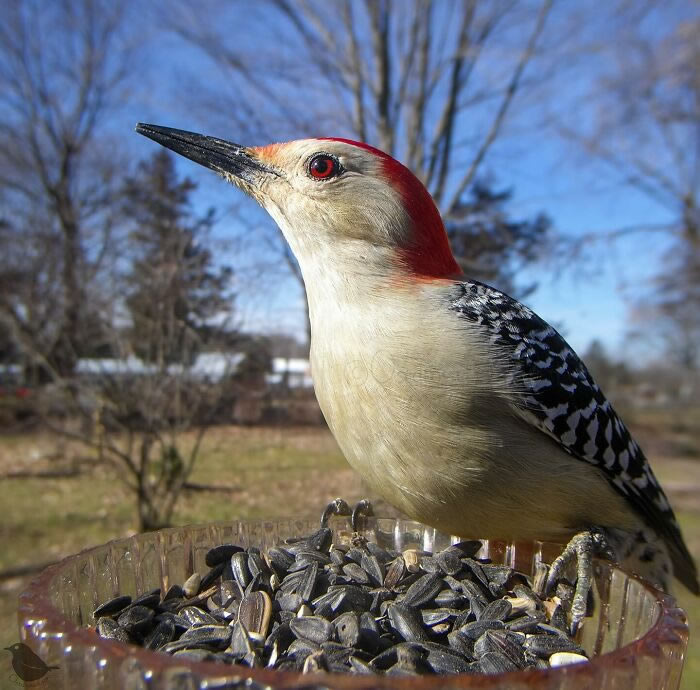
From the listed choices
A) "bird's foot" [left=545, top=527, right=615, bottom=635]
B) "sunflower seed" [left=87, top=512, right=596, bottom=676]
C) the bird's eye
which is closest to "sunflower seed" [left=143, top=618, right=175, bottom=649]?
"sunflower seed" [left=87, top=512, right=596, bottom=676]

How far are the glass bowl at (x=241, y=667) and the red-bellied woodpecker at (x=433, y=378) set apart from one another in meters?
0.11

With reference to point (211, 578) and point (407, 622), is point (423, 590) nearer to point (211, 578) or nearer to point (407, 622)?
point (407, 622)

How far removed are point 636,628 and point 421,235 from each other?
4.81ft

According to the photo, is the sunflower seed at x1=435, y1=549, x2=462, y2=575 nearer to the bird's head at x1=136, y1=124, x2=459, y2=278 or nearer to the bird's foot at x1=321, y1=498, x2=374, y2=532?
the bird's foot at x1=321, y1=498, x2=374, y2=532

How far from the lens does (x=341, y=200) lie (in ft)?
7.47

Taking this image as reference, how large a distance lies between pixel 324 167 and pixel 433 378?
1.00 meters

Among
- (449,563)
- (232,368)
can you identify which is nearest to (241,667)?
(449,563)

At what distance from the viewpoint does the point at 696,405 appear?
19.4 m

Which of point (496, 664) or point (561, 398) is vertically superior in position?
point (561, 398)

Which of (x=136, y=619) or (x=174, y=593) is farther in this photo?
(x=174, y=593)

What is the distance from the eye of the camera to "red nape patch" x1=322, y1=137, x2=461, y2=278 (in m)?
2.23

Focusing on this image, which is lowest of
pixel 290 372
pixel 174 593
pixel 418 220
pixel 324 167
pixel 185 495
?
pixel 185 495

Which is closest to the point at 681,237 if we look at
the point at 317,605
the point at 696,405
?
the point at 696,405

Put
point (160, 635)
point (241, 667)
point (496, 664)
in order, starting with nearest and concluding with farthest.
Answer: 1. point (241, 667)
2. point (496, 664)
3. point (160, 635)
